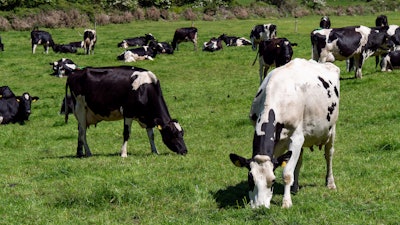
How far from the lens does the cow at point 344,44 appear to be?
74.2ft

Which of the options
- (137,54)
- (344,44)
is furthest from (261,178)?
(137,54)

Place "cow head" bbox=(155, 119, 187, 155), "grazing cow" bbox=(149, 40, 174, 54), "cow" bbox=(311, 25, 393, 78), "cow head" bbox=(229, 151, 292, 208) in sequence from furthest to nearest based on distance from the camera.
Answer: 1. "grazing cow" bbox=(149, 40, 174, 54)
2. "cow" bbox=(311, 25, 393, 78)
3. "cow head" bbox=(155, 119, 187, 155)
4. "cow head" bbox=(229, 151, 292, 208)

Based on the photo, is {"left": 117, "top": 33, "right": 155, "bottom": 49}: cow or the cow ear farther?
{"left": 117, "top": 33, "right": 155, "bottom": 49}: cow

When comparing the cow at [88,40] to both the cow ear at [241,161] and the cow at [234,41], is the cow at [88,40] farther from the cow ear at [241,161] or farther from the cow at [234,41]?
the cow ear at [241,161]

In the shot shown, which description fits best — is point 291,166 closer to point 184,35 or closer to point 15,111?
point 15,111

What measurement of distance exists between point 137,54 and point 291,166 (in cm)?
2733

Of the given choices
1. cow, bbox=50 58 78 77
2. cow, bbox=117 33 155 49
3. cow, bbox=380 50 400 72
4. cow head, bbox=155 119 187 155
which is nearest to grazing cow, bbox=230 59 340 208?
cow head, bbox=155 119 187 155

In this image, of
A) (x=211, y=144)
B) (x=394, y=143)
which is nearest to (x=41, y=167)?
(x=211, y=144)

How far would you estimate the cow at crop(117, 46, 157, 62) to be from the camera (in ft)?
112

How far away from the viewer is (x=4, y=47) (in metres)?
40.7

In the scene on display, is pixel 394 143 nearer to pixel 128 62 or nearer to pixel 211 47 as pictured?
pixel 128 62

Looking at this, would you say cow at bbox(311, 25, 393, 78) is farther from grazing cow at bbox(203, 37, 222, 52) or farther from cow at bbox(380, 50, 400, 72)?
grazing cow at bbox(203, 37, 222, 52)

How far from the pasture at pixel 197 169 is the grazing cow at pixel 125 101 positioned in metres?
0.60

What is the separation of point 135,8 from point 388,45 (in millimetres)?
47965
